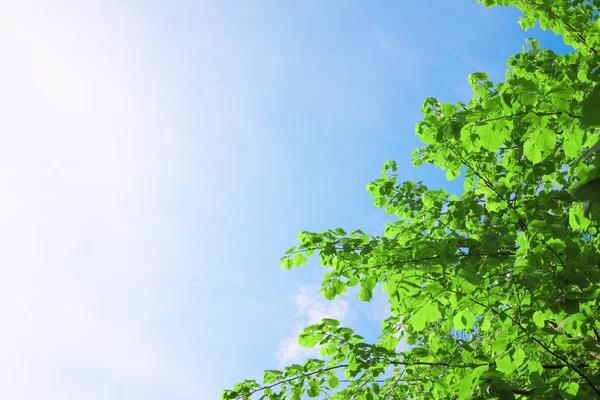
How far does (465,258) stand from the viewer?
3465 mm

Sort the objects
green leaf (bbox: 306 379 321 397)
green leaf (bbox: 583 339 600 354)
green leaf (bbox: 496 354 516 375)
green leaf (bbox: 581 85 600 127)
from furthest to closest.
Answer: green leaf (bbox: 306 379 321 397) → green leaf (bbox: 496 354 516 375) → green leaf (bbox: 583 339 600 354) → green leaf (bbox: 581 85 600 127)

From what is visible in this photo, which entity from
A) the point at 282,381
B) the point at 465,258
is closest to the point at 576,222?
the point at 465,258

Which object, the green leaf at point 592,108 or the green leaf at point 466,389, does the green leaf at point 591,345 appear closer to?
the green leaf at point 466,389

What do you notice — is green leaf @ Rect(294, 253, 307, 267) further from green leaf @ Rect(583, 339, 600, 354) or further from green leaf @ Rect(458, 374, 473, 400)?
green leaf @ Rect(583, 339, 600, 354)

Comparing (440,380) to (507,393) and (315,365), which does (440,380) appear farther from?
(507,393)

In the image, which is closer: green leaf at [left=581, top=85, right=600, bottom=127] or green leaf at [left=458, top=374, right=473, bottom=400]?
green leaf at [left=581, top=85, right=600, bottom=127]

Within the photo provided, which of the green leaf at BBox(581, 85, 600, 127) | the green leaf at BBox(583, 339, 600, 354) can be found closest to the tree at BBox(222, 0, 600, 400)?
the green leaf at BBox(583, 339, 600, 354)

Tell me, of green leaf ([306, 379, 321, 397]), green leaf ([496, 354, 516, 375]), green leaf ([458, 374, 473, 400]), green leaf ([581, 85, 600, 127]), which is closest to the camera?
green leaf ([581, 85, 600, 127])

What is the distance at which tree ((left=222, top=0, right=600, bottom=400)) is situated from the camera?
3283 mm

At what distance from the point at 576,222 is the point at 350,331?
2.34 metres

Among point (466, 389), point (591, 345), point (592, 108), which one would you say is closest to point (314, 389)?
point (466, 389)

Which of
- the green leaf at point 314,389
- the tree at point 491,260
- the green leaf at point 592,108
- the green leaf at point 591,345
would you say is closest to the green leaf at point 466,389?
the tree at point 491,260

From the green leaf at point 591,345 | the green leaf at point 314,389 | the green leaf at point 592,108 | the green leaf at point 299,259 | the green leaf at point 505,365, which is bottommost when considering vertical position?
the green leaf at point 592,108

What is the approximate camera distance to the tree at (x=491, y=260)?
10.8ft
